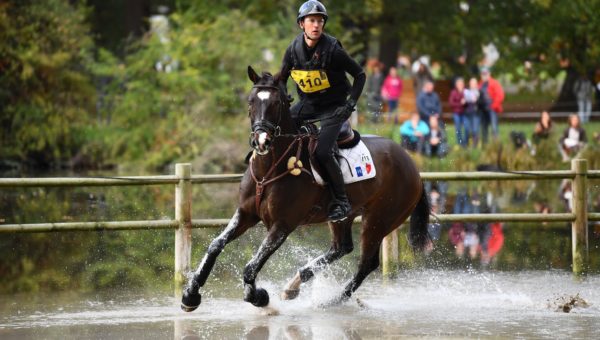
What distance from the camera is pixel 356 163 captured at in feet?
38.0

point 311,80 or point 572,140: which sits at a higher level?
point 311,80

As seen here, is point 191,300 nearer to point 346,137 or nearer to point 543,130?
point 346,137

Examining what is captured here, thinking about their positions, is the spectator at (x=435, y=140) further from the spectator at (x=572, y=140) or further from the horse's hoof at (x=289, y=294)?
the horse's hoof at (x=289, y=294)

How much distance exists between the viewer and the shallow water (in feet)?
32.6

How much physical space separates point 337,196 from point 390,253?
2.69 meters

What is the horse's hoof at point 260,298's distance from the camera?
421 inches

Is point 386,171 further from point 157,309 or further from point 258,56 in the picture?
point 258,56

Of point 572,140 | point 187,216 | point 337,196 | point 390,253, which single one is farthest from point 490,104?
point 337,196

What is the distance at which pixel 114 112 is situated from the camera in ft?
104

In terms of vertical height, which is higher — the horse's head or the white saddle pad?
the horse's head

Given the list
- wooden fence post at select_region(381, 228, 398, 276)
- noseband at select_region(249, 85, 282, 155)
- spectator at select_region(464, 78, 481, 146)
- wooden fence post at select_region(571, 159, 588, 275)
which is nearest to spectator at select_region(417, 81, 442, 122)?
spectator at select_region(464, 78, 481, 146)

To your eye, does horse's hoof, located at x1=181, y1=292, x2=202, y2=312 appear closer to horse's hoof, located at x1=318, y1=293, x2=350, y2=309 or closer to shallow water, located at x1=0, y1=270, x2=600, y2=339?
shallow water, located at x1=0, y1=270, x2=600, y2=339

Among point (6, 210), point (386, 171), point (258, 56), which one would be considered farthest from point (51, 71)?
point (386, 171)

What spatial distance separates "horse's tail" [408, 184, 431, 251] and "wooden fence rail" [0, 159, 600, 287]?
1.82ft
